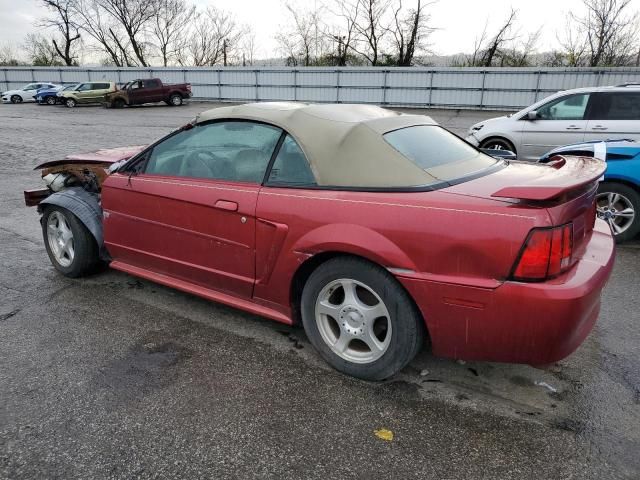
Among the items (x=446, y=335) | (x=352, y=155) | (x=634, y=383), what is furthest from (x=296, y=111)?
(x=634, y=383)

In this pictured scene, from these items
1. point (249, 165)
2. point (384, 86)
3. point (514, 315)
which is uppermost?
point (384, 86)

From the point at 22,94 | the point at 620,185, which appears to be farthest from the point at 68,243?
the point at 22,94

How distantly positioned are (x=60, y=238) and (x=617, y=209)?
557 cm

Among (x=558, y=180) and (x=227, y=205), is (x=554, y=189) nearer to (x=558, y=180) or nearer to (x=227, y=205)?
(x=558, y=180)

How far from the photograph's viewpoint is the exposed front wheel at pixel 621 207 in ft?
17.0

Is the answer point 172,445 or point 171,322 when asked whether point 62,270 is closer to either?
point 171,322

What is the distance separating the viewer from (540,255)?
226 cm

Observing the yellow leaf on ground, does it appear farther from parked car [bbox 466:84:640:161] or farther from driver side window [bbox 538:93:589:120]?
driver side window [bbox 538:93:589:120]

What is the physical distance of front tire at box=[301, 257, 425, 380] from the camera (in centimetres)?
260

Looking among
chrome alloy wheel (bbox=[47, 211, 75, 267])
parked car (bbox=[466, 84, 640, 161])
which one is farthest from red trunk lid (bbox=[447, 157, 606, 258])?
parked car (bbox=[466, 84, 640, 161])

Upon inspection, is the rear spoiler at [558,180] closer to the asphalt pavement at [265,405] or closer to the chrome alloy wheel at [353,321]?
the chrome alloy wheel at [353,321]

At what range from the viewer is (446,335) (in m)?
2.52

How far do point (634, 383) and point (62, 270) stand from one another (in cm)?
439

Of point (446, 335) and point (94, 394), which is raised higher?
point (446, 335)
